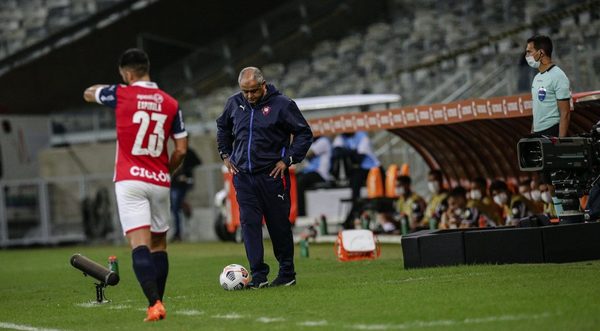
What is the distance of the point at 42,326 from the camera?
10.1 m

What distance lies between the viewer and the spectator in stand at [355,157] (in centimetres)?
2209

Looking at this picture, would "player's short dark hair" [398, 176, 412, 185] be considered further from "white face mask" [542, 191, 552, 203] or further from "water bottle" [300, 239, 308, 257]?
"white face mask" [542, 191, 552, 203]

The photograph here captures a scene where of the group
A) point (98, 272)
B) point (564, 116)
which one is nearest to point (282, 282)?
point (98, 272)

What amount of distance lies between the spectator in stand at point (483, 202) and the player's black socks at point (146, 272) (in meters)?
9.06

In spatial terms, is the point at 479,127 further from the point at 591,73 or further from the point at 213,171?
the point at 213,171

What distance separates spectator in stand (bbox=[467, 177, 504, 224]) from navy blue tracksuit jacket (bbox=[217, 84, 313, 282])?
6.27 metres

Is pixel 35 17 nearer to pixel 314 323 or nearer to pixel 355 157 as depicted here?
pixel 355 157

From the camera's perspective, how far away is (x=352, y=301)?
10242mm

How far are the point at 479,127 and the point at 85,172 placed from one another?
15.8 meters

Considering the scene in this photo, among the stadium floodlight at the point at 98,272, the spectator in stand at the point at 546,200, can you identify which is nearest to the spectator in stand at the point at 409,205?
the spectator in stand at the point at 546,200

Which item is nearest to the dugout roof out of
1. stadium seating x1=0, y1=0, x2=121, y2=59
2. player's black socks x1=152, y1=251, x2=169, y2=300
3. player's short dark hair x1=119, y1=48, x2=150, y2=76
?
player's black socks x1=152, y1=251, x2=169, y2=300

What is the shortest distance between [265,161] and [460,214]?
6.81 meters

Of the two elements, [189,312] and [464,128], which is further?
[464,128]

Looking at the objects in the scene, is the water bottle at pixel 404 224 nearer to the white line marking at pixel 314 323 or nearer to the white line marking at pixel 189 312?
the white line marking at pixel 189 312
